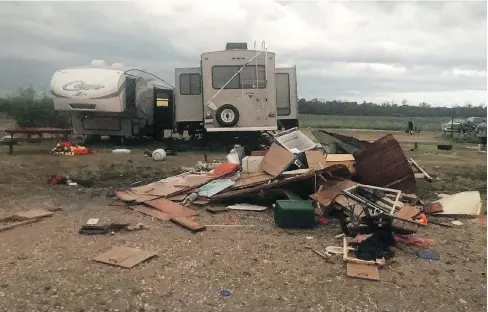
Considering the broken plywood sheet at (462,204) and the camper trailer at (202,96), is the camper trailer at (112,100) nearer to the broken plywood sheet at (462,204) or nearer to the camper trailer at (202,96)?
the camper trailer at (202,96)

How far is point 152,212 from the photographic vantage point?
25.7ft

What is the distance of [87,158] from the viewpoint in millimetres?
13180

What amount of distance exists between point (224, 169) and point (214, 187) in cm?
110

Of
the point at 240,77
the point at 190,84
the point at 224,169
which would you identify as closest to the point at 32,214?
the point at 224,169

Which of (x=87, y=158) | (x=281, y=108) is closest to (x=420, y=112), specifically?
(x=281, y=108)

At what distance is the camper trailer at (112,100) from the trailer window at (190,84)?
5.99 feet

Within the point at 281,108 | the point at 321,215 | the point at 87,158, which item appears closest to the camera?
the point at 321,215

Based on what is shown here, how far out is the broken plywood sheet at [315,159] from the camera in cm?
856

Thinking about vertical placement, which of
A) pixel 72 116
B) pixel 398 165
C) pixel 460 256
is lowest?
pixel 460 256

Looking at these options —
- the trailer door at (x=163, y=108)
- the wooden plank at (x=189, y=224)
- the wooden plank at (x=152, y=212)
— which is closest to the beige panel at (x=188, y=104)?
the trailer door at (x=163, y=108)

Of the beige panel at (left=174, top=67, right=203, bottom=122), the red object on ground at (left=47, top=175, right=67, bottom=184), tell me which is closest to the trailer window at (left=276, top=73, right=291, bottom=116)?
the beige panel at (left=174, top=67, right=203, bottom=122)

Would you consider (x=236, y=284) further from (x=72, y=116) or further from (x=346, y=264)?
(x=72, y=116)

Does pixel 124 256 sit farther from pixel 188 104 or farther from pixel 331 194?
pixel 188 104

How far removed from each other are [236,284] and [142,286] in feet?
3.00
